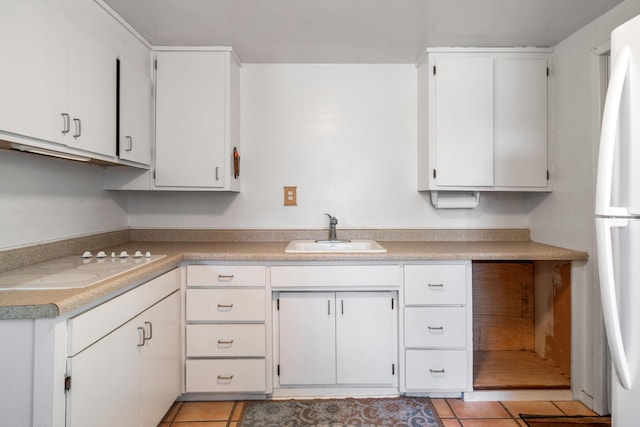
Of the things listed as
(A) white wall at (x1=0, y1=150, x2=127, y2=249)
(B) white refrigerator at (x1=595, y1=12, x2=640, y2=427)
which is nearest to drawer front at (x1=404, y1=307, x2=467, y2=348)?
(B) white refrigerator at (x1=595, y1=12, x2=640, y2=427)

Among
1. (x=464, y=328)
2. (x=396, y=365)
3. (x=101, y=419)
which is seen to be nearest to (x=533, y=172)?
(x=464, y=328)

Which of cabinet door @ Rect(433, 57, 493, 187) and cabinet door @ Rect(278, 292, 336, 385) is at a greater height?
cabinet door @ Rect(433, 57, 493, 187)

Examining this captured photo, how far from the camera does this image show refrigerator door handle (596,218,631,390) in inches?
38.6

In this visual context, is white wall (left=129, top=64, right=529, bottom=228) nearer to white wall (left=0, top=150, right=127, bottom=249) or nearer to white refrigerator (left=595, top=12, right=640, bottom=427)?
white wall (left=0, top=150, right=127, bottom=249)

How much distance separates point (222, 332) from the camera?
1.93m

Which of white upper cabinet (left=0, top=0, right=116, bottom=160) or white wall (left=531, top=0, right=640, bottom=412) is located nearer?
white upper cabinet (left=0, top=0, right=116, bottom=160)

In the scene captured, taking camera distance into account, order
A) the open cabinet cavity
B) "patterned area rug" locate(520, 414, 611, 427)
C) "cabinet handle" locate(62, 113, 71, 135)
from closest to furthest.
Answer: "cabinet handle" locate(62, 113, 71, 135) → "patterned area rug" locate(520, 414, 611, 427) → the open cabinet cavity

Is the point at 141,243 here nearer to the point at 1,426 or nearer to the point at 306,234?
the point at 306,234

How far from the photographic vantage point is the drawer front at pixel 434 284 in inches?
76.0

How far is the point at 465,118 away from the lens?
2227 mm

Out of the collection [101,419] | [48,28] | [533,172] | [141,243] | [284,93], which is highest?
[284,93]

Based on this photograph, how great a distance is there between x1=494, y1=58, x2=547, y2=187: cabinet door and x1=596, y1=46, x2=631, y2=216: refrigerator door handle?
127 centimetres

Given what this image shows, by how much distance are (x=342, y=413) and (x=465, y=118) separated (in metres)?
1.90

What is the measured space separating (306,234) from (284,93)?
102 cm
